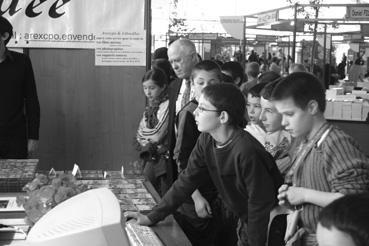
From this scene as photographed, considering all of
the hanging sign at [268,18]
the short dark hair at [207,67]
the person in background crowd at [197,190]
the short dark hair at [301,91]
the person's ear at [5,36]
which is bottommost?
the person in background crowd at [197,190]

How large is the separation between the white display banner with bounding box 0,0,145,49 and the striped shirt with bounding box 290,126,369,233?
9.32 feet

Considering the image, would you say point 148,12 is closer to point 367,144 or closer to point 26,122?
point 26,122

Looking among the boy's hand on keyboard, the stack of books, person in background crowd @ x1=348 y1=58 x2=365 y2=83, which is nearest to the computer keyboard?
the boy's hand on keyboard

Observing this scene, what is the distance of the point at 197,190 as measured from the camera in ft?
9.89

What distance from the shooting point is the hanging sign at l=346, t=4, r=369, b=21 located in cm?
816

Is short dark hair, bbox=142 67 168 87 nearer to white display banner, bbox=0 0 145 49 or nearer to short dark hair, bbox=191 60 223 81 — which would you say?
short dark hair, bbox=191 60 223 81

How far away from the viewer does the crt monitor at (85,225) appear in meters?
1.08

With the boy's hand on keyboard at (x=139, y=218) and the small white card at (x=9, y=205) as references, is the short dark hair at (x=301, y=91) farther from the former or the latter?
the small white card at (x=9, y=205)

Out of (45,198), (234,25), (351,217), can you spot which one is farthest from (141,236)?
(234,25)

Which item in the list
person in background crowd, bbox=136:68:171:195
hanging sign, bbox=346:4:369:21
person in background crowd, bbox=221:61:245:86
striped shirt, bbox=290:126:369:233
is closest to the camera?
striped shirt, bbox=290:126:369:233

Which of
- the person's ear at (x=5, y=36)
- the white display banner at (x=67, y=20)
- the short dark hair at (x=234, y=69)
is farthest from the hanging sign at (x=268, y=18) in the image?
the person's ear at (x=5, y=36)

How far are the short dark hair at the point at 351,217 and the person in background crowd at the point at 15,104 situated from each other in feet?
Result: 9.79

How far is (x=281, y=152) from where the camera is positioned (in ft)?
9.63

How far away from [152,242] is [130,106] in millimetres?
2822
